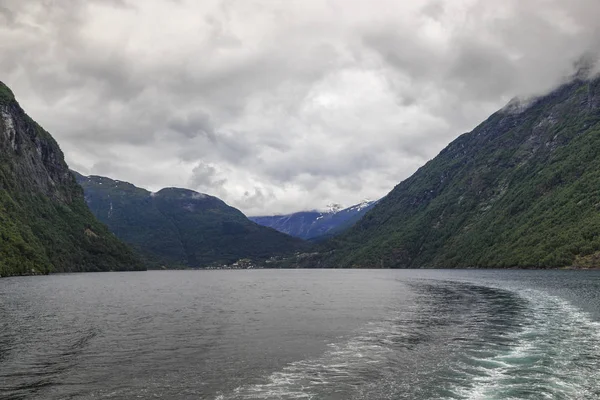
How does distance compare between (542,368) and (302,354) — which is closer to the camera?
(542,368)

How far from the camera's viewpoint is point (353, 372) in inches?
1389

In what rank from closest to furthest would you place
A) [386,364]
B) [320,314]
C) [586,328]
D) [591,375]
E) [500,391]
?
[500,391], [591,375], [386,364], [586,328], [320,314]

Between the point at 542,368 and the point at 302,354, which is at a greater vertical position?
the point at 542,368

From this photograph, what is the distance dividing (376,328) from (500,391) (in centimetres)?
2824

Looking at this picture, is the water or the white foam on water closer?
the white foam on water

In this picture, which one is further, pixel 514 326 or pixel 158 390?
pixel 514 326

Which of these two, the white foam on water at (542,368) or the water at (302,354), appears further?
the water at (302,354)

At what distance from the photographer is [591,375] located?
3275cm

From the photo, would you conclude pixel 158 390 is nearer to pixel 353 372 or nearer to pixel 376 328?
pixel 353 372

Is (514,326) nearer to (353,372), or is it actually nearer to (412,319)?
(412,319)

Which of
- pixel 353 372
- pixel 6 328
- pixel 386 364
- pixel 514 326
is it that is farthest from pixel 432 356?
pixel 6 328

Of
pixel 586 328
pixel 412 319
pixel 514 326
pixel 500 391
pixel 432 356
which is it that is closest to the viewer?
pixel 500 391

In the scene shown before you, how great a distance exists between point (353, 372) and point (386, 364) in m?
3.81

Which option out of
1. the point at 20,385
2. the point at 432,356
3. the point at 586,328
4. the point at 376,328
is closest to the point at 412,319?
the point at 376,328
